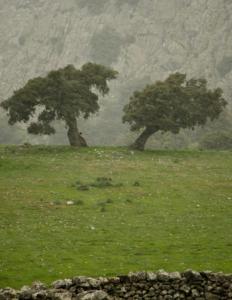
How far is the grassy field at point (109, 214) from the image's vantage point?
24.7 m

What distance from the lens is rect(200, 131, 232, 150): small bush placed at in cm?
9400

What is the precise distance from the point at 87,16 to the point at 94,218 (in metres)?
165

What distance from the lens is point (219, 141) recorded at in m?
94.8

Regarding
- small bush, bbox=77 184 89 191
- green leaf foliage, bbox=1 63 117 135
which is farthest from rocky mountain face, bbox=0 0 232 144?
small bush, bbox=77 184 89 191

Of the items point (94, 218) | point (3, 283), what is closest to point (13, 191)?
point (94, 218)

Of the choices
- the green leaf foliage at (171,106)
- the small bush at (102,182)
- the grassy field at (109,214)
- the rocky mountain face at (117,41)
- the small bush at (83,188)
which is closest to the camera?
the grassy field at (109,214)

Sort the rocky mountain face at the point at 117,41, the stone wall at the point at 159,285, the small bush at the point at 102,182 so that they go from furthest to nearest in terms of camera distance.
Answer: the rocky mountain face at the point at 117,41 < the small bush at the point at 102,182 < the stone wall at the point at 159,285

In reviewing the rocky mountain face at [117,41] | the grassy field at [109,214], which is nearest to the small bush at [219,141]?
the grassy field at [109,214]

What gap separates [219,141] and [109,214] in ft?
207

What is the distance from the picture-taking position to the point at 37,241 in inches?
1091

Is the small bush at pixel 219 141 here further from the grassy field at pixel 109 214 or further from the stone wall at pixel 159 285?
the stone wall at pixel 159 285

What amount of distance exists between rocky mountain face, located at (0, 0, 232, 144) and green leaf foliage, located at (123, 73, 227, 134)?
9129 centimetres

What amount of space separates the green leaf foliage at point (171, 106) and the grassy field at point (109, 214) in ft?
18.6

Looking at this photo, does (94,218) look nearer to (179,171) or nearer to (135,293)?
(135,293)
